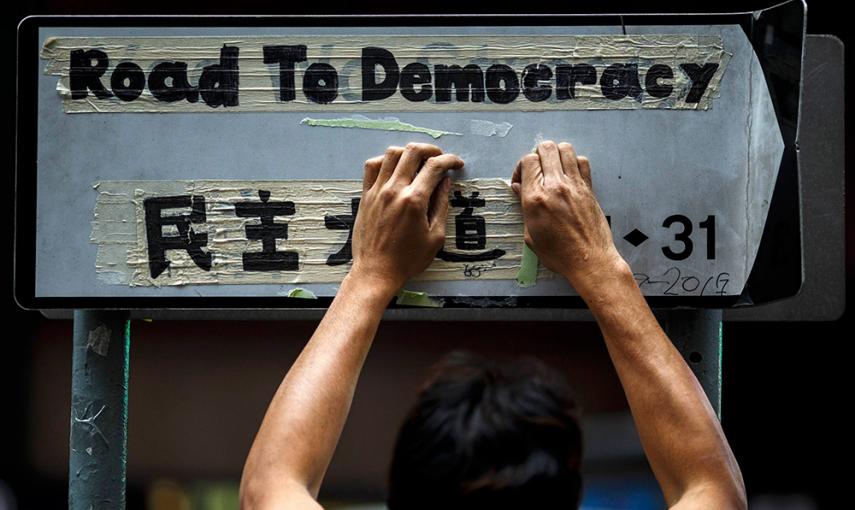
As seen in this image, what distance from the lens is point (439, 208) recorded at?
1.74 metres

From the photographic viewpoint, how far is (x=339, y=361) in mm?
1637

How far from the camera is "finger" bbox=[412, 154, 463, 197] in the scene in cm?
172

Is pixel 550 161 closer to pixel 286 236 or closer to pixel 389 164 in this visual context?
pixel 389 164

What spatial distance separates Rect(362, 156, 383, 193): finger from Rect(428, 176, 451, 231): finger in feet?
0.36

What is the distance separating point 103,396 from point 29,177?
1.40 ft

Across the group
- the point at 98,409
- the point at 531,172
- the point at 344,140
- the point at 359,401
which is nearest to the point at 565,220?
the point at 531,172

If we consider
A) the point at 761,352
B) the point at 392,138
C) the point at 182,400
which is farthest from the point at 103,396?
the point at 761,352

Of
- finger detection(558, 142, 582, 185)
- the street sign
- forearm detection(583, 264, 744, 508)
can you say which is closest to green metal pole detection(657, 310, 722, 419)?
the street sign

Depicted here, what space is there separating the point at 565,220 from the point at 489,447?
18.6 inches

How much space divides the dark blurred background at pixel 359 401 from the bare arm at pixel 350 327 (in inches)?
167

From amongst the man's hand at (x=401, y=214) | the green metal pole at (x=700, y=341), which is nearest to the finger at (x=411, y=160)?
the man's hand at (x=401, y=214)

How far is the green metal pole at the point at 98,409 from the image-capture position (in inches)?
74.2

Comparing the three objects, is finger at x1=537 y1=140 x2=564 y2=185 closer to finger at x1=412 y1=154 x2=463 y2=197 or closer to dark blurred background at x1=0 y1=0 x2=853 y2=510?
finger at x1=412 y1=154 x2=463 y2=197

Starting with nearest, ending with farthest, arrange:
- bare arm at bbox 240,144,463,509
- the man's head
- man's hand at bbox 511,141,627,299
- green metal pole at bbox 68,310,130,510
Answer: the man's head → bare arm at bbox 240,144,463,509 → man's hand at bbox 511,141,627,299 → green metal pole at bbox 68,310,130,510
